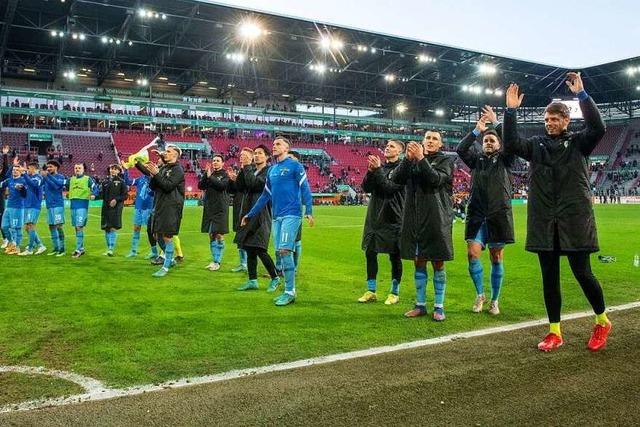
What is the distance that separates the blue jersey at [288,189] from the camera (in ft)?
22.9

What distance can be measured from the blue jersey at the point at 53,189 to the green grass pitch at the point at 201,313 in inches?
54.3

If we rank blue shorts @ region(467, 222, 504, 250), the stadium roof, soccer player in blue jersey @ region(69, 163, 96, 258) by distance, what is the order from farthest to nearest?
the stadium roof
soccer player in blue jersey @ region(69, 163, 96, 258)
blue shorts @ region(467, 222, 504, 250)

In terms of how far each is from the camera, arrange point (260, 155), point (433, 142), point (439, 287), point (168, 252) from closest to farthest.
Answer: point (439, 287)
point (433, 142)
point (260, 155)
point (168, 252)

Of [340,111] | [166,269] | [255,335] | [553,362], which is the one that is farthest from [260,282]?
[340,111]

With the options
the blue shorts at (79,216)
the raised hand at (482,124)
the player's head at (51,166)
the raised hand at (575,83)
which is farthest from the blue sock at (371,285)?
the player's head at (51,166)

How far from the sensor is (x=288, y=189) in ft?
23.0

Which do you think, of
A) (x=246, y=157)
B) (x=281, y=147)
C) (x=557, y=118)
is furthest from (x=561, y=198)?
(x=246, y=157)

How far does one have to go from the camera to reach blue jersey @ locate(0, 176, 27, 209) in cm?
1156

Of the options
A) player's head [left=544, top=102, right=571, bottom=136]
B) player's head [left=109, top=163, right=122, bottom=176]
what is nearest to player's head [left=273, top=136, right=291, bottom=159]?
player's head [left=544, top=102, right=571, bottom=136]

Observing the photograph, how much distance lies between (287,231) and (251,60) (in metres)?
45.5

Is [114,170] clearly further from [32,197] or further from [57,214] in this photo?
[32,197]

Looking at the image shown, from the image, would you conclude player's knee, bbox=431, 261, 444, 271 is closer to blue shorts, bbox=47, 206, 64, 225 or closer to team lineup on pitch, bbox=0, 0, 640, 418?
team lineup on pitch, bbox=0, 0, 640, 418

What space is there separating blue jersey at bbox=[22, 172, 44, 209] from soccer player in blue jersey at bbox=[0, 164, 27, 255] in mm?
87

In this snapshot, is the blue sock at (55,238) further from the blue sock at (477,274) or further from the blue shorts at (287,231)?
the blue sock at (477,274)
